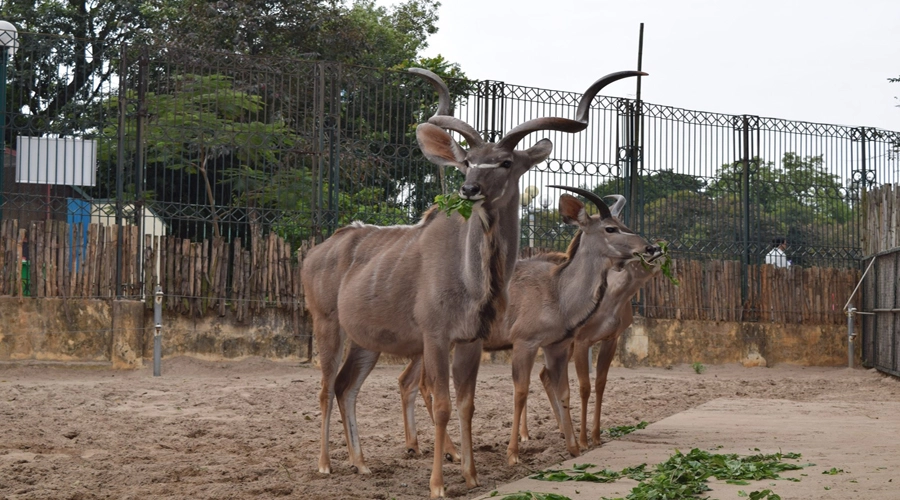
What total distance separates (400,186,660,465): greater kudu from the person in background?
9.94m

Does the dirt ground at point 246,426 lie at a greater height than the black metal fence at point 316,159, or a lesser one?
lesser

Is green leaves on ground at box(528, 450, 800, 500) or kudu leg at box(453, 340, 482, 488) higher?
kudu leg at box(453, 340, 482, 488)

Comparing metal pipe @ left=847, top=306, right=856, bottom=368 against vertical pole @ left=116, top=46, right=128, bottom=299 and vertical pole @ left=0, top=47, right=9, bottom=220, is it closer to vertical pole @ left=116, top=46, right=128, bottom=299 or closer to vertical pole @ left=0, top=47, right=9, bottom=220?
vertical pole @ left=116, top=46, right=128, bottom=299

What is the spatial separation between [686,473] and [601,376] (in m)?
3.17

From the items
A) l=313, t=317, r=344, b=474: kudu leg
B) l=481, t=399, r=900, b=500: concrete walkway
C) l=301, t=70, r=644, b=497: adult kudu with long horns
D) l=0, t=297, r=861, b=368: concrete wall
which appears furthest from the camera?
l=0, t=297, r=861, b=368: concrete wall

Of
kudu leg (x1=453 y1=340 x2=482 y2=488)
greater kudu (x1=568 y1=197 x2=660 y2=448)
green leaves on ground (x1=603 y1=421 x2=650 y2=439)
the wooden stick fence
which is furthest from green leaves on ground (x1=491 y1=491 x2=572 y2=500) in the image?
the wooden stick fence

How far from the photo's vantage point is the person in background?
18.7 meters

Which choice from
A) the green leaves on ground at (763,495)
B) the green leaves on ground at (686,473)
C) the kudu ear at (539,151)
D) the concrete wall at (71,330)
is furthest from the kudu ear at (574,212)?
the concrete wall at (71,330)

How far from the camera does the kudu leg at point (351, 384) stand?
778 cm

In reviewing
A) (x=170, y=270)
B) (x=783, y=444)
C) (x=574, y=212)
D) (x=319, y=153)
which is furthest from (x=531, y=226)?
(x=783, y=444)

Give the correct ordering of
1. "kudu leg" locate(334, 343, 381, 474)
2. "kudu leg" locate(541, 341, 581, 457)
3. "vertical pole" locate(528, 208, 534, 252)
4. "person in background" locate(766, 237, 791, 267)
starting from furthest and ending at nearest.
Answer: "person in background" locate(766, 237, 791, 267) < "vertical pole" locate(528, 208, 534, 252) < "kudu leg" locate(541, 341, 581, 457) < "kudu leg" locate(334, 343, 381, 474)

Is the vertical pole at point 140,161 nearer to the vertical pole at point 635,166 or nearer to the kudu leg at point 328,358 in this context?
the kudu leg at point 328,358

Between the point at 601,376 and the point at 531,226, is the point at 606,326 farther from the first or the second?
the point at 531,226

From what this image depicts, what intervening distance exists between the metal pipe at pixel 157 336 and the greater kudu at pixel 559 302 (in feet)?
17.9
